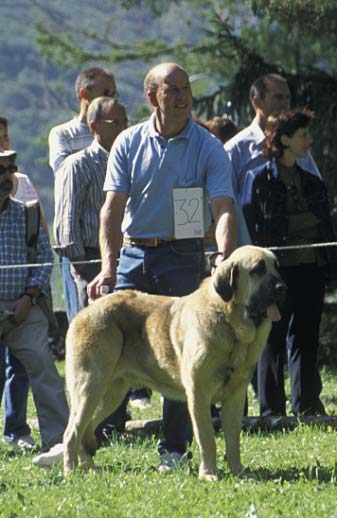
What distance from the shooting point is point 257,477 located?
724cm

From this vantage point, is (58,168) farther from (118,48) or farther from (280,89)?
(118,48)

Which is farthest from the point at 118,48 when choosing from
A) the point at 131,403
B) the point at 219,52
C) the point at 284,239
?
the point at 284,239

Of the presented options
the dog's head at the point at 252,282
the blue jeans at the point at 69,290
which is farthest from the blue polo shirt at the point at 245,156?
the dog's head at the point at 252,282

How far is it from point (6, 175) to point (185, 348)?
7.35 feet

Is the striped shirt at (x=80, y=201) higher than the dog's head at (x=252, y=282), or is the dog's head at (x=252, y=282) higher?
the striped shirt at (x=80, y=201)

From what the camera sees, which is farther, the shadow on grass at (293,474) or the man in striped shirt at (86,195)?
the man in striped shirt at (86,195)

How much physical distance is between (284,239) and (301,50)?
5.93 m

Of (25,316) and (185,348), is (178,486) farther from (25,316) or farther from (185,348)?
(25,316)

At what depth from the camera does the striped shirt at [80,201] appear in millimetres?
9547

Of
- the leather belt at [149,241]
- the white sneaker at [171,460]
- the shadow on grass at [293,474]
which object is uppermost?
the leather belt at [149,241]

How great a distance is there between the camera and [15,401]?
9445 mm

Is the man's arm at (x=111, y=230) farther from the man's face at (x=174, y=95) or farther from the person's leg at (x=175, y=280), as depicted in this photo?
the man's face at (x=174, y=95)

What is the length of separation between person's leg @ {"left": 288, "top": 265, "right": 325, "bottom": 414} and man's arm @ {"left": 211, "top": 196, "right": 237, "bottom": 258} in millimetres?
2150

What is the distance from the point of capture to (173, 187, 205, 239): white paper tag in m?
7.77
